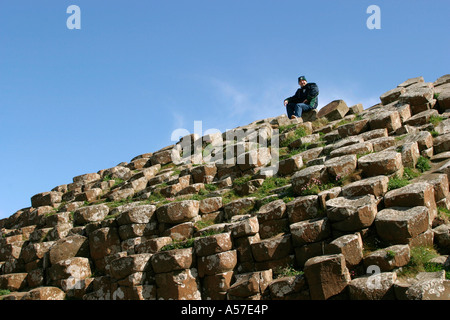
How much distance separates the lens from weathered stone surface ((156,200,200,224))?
13.3 metres

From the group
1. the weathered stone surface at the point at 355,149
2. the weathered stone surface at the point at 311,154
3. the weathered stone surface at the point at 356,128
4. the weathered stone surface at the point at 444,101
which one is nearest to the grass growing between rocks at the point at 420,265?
the weathered stone surface at the point at 355,149

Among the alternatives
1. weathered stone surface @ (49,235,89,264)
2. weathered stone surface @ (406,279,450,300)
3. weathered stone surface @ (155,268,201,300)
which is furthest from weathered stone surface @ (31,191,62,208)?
weathered stone surface @ (406,279,450,300)

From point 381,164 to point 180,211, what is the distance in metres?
5.57

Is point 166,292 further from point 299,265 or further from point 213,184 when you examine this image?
point 213,184

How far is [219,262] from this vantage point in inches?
437

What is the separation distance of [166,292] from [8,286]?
618cm

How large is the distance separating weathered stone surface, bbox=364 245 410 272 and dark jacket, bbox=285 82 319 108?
1147 centimetres

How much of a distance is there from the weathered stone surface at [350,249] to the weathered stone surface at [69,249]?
8.14 meters

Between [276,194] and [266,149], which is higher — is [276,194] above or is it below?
below

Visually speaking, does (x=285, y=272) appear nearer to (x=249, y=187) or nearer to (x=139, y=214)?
(x=249, y=187)

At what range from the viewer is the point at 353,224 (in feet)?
33.1

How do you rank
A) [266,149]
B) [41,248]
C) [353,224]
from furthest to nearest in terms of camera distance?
[266,149], [41,248], [353,224]

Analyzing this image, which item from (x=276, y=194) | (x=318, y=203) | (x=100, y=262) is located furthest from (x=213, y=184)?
(x=318, y=203)

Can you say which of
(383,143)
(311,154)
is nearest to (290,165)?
(311,154)
